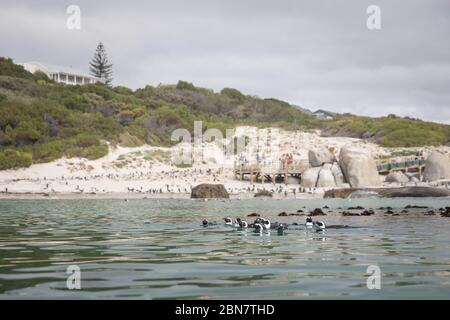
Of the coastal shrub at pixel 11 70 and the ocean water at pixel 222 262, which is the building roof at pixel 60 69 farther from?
the ocean water at pixel 222 262

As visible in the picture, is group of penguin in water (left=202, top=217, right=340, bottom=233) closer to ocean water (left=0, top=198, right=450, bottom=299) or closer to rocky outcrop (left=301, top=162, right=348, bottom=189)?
ocean water (left=0, top=198, right=450, bottom=299)

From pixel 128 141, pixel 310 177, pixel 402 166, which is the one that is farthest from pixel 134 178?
pixel 402 166

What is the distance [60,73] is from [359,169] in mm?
59928

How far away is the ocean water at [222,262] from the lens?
737cm

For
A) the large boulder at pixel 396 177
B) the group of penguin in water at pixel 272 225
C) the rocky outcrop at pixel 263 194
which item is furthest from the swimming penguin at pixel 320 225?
the large boulder at pixel 396 177

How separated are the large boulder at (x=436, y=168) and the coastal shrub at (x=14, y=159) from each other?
33.7m

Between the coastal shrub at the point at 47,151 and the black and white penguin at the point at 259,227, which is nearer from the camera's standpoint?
the black and white penguin at the point at 259,227

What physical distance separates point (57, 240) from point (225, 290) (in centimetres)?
758

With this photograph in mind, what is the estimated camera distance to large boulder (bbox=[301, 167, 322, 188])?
157 feet

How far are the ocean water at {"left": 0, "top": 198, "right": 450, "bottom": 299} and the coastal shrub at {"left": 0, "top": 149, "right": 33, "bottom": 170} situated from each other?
105ft

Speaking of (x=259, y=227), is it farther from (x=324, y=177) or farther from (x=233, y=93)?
(x=233, y=93)
